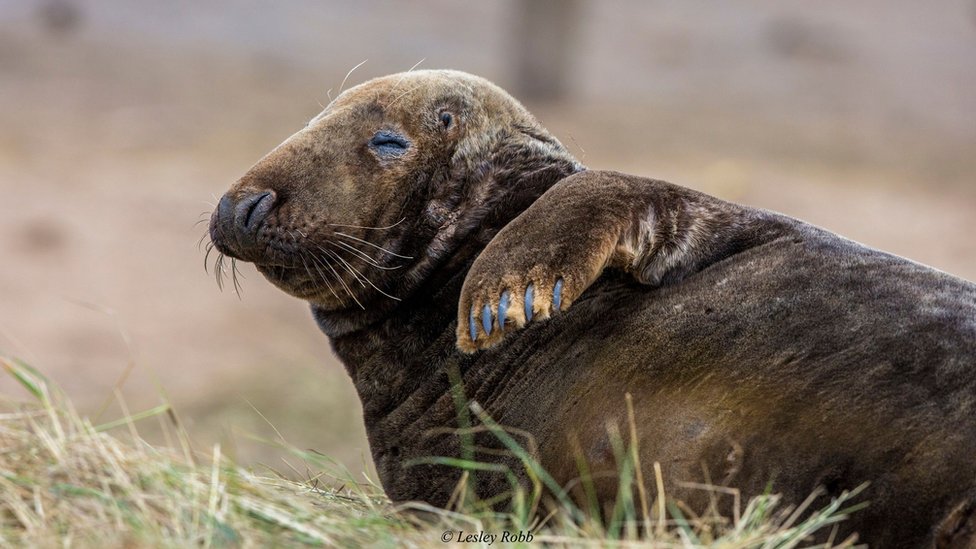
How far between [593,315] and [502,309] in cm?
56

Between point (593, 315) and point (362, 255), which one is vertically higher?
point (362, 255)

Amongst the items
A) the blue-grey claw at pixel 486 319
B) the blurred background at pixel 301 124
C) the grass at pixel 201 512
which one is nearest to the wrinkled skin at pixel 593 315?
the blue-grey claw at pixel 486 319

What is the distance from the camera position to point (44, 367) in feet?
42.2

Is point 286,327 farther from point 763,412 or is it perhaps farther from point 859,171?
point 763,412

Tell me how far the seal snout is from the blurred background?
5054 mm

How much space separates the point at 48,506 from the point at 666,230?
192 cm

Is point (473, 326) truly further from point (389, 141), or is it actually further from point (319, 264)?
point (389, 141)

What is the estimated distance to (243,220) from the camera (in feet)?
14.0

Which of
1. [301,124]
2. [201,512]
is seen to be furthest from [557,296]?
[301,124]

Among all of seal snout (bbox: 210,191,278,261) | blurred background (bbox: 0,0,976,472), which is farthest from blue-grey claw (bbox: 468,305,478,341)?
blurred background (bbox: 0,0,976,472)

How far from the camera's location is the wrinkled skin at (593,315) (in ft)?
11.3

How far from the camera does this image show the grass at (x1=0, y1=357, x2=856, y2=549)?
3.01 m

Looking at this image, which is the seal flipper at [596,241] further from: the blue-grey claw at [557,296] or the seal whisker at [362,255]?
the seal whisker at [362,255]

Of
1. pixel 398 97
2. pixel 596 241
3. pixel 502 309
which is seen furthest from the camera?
pixel 398 97
